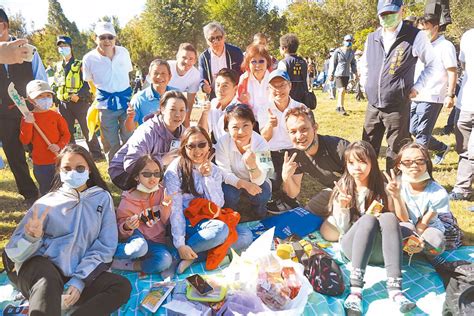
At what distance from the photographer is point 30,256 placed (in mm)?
2303

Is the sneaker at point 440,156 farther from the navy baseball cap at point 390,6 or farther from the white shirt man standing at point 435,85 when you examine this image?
the navy baseball cap at point 390,6

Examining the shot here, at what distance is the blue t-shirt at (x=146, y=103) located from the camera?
4336 mm

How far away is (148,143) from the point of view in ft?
11.3

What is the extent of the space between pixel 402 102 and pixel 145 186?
3.00 meters

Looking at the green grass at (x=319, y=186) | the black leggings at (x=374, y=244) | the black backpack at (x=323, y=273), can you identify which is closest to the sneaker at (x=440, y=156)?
the green grass at (x=319, y=186)

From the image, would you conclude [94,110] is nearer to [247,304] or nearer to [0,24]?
[0,24]

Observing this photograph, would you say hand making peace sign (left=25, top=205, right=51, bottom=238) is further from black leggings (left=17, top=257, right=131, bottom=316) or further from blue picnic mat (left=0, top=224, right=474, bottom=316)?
blue picnic mat (left=0, top=224, right=474, bottom=316)

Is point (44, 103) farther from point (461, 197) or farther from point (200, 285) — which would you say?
point (461, 197)

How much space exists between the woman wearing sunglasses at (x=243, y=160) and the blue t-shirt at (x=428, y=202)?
130 cm

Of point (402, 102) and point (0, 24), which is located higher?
point (0, 24)

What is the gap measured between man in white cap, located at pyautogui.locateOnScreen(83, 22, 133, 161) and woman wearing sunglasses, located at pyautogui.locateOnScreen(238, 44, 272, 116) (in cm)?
172

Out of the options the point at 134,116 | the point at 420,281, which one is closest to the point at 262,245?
the point at 420,281

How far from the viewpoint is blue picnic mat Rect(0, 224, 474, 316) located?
98.4 inches

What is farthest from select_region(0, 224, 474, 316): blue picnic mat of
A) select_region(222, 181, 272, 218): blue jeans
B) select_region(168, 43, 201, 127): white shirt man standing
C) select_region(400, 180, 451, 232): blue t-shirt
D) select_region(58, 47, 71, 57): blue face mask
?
select_region(58, 47, 71, 57): blue face mask
